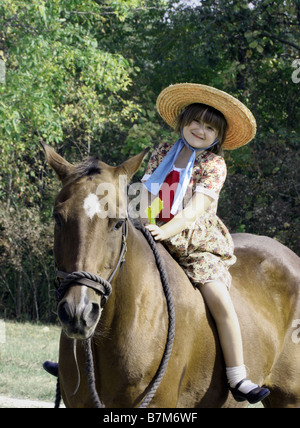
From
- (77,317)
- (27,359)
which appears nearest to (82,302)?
(77,317)

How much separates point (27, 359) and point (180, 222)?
5585 millimetres

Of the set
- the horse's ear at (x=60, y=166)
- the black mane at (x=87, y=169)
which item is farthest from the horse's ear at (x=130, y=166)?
the horse's ear at (x=60, y=166)

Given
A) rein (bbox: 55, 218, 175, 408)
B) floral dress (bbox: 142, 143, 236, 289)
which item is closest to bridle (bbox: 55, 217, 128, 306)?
rein (bbox: 55, 218, 175, 408)

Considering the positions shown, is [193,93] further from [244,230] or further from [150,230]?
[244,230]

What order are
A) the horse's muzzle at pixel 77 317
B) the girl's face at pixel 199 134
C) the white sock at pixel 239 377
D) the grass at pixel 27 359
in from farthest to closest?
the grass at pixel 27 359
the girl's face at pixel 199 134
the white sock at pixel 239 377
the horse's muzzle at pixel 77 317

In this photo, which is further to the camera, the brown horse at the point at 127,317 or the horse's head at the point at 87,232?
the brown horse at the point at 127,317

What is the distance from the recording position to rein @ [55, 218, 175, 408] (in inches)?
99.9

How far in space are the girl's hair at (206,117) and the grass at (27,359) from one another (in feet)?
12.3

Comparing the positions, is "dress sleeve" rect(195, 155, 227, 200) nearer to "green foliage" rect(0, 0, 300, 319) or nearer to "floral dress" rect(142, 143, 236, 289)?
"floral dress" rect(142, 143, 236, 289)

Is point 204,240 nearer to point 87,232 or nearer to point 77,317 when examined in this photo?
point 87,232

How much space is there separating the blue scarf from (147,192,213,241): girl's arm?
0.39 feet

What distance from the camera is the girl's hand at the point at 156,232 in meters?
3.23

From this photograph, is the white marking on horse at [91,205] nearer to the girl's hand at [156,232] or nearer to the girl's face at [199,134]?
the girl's hand at [156,232]

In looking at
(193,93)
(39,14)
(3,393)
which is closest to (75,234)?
(193,93)
